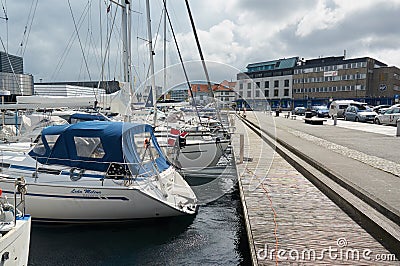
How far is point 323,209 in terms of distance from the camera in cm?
686

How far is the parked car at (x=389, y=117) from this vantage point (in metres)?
27.0

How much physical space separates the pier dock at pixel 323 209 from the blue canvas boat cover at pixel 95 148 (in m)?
2.74

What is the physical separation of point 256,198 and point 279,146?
27.6ft

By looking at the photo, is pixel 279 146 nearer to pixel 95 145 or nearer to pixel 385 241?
pixel 95 145

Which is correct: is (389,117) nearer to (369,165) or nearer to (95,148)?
(369,165)

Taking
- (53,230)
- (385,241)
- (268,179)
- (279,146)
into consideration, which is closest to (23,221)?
(53,230)

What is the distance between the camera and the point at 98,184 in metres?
7.70

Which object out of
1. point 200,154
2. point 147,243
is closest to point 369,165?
point 200,154

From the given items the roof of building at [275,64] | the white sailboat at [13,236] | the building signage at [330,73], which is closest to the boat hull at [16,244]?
the white sailboat at [13,236]

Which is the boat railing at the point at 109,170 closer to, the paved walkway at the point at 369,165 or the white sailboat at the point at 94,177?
the white sailboat at the point at 94,177

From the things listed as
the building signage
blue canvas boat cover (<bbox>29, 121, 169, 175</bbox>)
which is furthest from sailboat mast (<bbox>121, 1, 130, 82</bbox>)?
the building signage

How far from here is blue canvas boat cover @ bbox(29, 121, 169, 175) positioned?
805 centimetres

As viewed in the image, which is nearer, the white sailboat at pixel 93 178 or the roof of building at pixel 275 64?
the white sailboat at pixel 93 178

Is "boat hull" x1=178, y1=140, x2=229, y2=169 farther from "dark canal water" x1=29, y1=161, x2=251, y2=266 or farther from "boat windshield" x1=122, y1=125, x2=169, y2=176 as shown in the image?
"dark canal water" x1=29, y1=161, x2=251, y2=266
